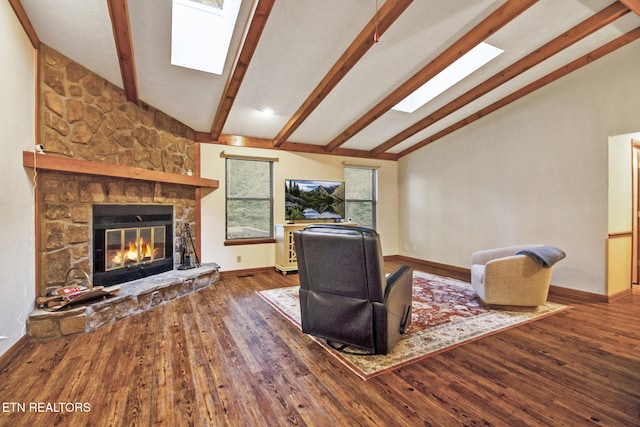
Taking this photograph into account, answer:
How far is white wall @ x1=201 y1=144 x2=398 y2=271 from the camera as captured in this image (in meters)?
5.02

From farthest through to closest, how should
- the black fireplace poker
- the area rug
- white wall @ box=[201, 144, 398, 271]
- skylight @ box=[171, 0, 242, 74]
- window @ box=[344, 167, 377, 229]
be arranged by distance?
1. window @ box=[344, 167, 377, 229]
2. white wall @ box=[201, 144, 398, 271]
3. the black fireplace poker
4. skylight @ box=[171, 0, 242, 74]
5. the area rug

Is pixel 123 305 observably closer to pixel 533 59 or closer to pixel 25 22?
pixel 25 22

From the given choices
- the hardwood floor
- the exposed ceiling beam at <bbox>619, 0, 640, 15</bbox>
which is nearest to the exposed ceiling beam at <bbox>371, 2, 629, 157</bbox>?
the exposed ceiling beam at <bbox>619, 0, 640, 15</bbox>

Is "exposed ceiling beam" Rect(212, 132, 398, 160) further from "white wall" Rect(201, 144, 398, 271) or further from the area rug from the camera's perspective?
the area rug

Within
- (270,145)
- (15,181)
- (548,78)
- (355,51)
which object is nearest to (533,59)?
(548,78)

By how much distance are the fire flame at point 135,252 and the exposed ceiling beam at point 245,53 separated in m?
2.05

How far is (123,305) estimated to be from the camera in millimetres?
3148

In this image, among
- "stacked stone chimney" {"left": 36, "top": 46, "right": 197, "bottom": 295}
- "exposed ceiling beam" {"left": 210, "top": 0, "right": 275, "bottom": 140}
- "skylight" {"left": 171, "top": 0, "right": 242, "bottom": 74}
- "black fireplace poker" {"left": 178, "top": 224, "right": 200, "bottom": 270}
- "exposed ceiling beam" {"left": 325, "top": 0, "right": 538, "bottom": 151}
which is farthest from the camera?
"black fireplace poker" {"left": 178, "top": 224, "right": 200, "bottom": 270}

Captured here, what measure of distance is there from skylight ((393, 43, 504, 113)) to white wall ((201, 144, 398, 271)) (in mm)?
1941

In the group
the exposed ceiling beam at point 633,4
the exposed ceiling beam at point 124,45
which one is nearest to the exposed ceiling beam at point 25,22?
the exposed ceiling beam at point 124,45

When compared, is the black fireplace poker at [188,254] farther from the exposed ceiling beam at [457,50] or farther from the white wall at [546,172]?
the white wall at [546,172]

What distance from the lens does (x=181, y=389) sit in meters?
1.93

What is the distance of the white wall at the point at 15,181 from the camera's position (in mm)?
2246

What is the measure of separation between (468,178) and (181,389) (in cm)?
529
